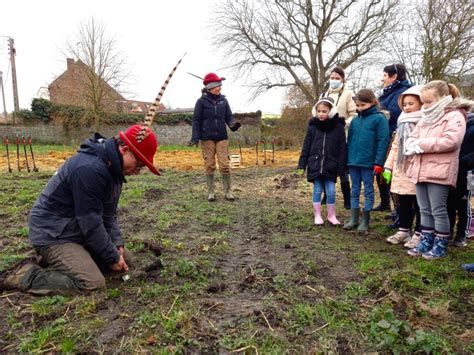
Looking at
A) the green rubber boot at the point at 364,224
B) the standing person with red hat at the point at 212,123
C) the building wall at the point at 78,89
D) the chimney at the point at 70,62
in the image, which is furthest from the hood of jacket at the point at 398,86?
the chimney at the point at 70,62

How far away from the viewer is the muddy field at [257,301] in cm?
229

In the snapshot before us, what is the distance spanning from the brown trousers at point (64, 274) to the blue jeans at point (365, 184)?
3334mm

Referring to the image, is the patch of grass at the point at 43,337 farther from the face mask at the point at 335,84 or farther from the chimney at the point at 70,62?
the chimney at the point at 70,62

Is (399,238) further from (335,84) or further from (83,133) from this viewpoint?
(83,133)

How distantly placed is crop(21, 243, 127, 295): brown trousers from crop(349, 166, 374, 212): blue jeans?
3.33m

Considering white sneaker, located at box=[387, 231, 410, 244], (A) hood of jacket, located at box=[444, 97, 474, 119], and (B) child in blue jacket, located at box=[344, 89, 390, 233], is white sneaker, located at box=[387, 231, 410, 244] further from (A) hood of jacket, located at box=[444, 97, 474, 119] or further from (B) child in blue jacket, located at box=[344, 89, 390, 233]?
(A) hood of jacket, located at box=[444, 97, 474, 119]

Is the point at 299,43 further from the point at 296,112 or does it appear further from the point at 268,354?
the point at 268,354

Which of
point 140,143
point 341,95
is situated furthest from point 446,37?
point 140,143

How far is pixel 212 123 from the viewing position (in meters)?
6.93

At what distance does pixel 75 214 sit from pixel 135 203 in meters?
3.74

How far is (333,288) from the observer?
3.10 metres

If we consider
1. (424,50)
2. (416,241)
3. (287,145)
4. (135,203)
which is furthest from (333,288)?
(287,145)

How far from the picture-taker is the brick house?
26.4m

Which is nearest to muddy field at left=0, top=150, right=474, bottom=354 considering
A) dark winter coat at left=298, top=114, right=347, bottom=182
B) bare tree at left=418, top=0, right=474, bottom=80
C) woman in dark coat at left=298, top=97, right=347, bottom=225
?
woman in dark coat at left=298, top=97, right=347, bottom=225
